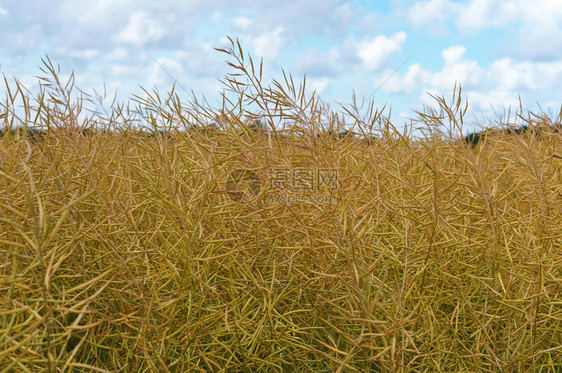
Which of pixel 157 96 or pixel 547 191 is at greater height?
pixel 157 96

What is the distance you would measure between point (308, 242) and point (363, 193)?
0.95ft

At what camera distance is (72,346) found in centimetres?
70

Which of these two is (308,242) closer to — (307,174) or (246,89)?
(307,174)

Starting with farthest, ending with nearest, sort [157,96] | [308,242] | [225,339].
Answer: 1. [157,96]
2. [225,339]
3. [308,242]

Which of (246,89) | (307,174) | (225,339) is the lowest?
(225,339)

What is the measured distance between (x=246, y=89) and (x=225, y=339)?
394 mm

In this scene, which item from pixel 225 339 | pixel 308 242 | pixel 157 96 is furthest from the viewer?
pixel 157 96

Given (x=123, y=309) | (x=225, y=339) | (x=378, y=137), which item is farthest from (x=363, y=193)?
(x=123, y=309)

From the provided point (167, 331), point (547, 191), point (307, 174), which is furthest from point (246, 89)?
point (547, 191)

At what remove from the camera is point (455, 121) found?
A: 778 mm

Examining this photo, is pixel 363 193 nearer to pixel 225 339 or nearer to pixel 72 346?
pixel 225 339

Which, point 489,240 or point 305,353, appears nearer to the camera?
point 305,353

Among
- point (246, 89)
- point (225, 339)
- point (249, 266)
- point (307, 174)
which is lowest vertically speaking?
point (225, 339)

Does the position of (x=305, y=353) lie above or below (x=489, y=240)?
below
